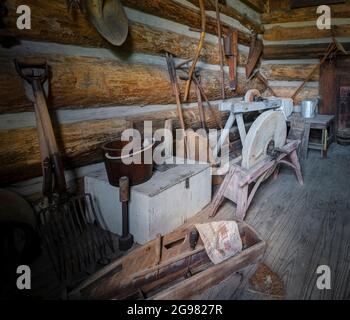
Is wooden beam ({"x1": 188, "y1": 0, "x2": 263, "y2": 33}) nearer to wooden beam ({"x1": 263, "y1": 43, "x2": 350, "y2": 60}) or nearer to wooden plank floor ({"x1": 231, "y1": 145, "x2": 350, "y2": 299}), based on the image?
wooden beam ({"x1": 263, "y1": 43, "x2": 350, "y2": 60})

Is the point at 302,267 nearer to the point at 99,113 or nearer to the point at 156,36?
the point at 99,113

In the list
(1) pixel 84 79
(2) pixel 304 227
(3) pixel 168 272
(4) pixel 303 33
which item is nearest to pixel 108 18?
(1) pixel 84 79

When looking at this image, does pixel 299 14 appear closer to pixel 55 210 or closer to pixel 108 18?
pixel 108 18

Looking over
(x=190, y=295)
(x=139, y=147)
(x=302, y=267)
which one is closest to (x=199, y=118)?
(x=139, y=147)

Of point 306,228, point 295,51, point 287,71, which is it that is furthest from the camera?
point 287,71

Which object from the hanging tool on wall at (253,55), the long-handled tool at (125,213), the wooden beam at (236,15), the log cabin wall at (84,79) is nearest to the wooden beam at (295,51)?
the hanging tool on wall at (253,55)

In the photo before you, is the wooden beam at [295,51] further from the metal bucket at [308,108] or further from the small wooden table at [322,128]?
the small wooden table at [322,128]

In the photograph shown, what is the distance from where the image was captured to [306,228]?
8.87ft

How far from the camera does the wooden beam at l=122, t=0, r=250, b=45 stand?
2957 millimetres

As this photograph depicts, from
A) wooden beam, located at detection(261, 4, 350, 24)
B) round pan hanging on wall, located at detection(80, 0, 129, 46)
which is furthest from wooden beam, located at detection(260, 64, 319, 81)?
round pan hanging on wall, located at detection(80, 0, 129, 46)

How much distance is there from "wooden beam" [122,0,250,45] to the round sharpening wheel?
5.21 ft

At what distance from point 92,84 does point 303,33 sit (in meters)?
4.46

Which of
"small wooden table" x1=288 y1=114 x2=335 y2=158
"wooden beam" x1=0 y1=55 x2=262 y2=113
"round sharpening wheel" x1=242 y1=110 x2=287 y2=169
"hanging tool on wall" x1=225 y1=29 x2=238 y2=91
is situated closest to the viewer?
"wooden beam" x1=0 y1=55 x2=262 y2=113

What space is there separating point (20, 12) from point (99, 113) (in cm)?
101
